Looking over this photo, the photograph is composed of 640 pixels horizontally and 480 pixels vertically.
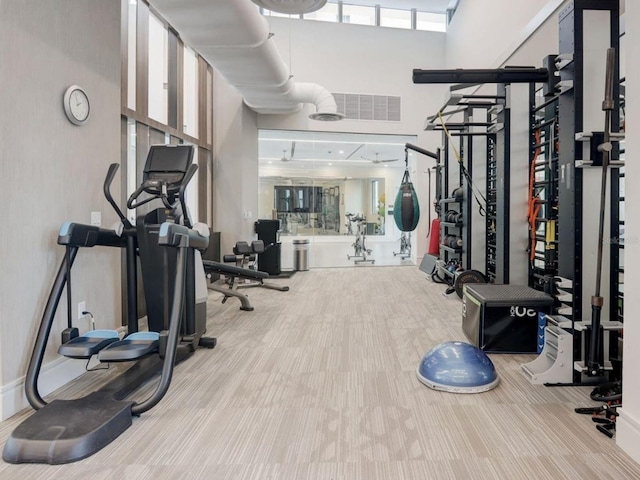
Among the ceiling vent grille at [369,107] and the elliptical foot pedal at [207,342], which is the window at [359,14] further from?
the elliptical foot pedal at [207,342]

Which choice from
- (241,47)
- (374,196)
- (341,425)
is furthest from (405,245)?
(341,425)

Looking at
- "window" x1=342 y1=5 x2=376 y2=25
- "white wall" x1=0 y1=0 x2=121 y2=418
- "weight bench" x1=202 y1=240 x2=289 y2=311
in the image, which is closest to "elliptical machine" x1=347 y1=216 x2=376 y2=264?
"weight bench" x1=202 y1=240 x2=289 y2=311

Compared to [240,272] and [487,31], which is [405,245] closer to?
[487,31]

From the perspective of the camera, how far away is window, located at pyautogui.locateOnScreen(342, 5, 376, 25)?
27.5 feet

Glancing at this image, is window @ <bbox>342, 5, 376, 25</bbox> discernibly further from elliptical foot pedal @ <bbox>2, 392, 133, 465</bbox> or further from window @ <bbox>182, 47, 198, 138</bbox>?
elliptical foot pedal @ <bbox>2, 392, 133, 465</bbox>

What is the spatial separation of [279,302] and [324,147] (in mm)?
4494

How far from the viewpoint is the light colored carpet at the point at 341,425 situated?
1794mm

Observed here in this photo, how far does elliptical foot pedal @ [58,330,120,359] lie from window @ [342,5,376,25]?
8.11m

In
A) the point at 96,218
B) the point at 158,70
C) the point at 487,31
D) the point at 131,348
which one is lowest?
the point at 131,348

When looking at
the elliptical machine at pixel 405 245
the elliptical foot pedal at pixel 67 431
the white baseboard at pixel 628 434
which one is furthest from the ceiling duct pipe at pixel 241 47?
the elliptical machine at pixel 405 245

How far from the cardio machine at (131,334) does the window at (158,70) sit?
2.18 metres

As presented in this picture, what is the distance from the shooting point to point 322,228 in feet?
29.4

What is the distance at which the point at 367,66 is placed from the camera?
26.9ft

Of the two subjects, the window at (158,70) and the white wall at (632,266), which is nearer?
the white wall at (632,266)
